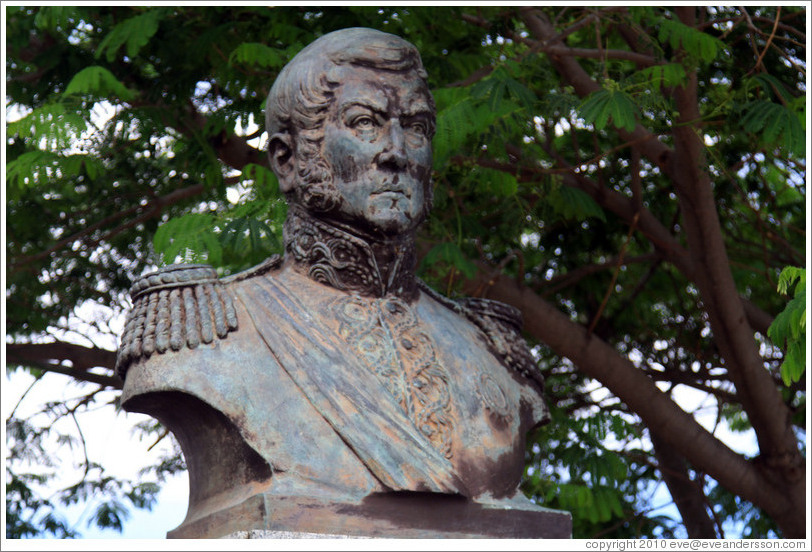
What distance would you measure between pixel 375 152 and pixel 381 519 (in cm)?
131

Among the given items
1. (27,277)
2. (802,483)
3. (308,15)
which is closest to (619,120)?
(308,15)

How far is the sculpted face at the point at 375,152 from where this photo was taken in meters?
5.23

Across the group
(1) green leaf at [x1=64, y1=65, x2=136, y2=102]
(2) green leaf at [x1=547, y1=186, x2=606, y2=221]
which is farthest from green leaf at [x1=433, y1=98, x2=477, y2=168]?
(1) green leaf at [x1=64, y1=65, x2=136, y2=102]

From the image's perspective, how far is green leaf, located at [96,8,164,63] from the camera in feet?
25.5

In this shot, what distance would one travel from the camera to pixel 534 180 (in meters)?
8.62

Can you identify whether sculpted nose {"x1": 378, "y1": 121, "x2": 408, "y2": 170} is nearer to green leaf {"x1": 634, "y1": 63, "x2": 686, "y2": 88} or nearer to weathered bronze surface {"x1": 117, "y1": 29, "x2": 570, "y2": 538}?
weathered bronze surface {"x1": 117, "y1": 29, "x2": 570, "y2": 538}

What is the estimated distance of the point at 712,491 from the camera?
432 inches

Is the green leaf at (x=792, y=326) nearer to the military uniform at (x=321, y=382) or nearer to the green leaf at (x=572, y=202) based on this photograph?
the military uniform at (x=321, y=382)

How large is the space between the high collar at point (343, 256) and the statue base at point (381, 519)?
0.91 m

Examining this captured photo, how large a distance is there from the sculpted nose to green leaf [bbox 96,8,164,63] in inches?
113

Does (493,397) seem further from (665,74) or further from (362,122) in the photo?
(665,74)

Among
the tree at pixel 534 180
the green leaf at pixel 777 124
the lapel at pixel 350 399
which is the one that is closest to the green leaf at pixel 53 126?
the tree at pixel 534 180

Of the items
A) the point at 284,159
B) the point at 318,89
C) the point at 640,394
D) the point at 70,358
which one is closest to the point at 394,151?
the point at 318,89

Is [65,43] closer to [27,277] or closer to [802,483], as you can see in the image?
[27,277]
